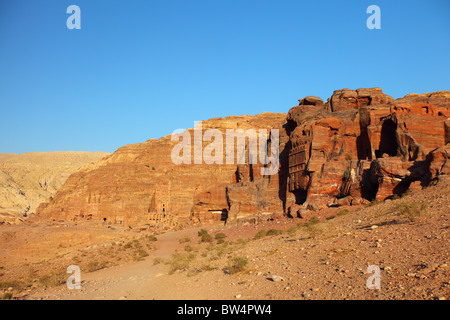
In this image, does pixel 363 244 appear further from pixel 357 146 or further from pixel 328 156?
pixel 357 146

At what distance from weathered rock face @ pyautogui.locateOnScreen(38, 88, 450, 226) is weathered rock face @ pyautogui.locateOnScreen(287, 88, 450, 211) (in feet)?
0.23

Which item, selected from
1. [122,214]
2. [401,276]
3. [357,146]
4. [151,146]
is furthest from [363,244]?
[151,146]

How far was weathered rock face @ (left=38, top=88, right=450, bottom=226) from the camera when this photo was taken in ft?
79.8

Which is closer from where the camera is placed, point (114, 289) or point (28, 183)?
point (114, 289)

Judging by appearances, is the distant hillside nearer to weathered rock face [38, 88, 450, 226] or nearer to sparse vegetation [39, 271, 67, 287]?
weathered rock face [38, 88, 450, 226]

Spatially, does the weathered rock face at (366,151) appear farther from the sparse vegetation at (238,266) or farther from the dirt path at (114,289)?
the dirt path at (114,289)

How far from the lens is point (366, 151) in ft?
97.4

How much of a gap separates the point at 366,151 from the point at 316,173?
5.20 metres

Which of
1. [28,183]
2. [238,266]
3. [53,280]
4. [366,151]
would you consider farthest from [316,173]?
[28,183]

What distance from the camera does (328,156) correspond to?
96.4 ft

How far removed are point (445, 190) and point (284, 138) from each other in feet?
73.9

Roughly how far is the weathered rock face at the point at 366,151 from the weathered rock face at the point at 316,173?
70mm

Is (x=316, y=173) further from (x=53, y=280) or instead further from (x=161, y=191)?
(x=161, y=191)

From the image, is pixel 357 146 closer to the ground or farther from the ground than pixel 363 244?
farther from the ground
